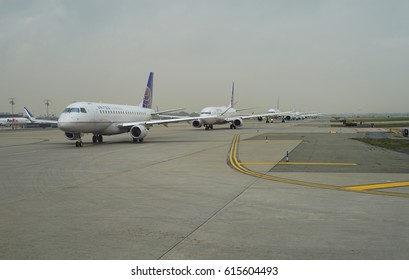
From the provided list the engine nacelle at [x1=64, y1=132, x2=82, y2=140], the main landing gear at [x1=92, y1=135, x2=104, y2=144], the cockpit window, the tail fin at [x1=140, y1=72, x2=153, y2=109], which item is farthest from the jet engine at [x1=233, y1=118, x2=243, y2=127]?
the cockpit window

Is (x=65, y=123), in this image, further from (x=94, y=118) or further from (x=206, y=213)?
(x=206, y=213)

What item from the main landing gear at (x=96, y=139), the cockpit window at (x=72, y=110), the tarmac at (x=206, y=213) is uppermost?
the cockpit window at (x=72, y=110)

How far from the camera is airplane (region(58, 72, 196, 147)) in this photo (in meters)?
27.6

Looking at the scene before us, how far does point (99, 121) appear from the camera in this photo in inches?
1190

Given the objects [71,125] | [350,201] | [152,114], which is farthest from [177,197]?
[152,114]

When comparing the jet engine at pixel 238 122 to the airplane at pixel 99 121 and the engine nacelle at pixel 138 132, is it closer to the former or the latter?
the airplane at pixel 99 121

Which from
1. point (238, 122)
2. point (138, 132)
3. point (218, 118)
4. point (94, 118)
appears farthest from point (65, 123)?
point (238, 122)

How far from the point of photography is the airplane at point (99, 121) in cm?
2756

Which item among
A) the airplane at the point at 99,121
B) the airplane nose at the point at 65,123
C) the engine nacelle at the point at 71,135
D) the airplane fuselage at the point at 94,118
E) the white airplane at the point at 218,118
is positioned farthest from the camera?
the white airplane at the point at 218,118

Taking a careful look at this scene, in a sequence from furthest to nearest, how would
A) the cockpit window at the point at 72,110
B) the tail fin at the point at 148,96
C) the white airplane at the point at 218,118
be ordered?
the white airplane at the point at 218,118, the tail fin at the point at 148,96, the cockpit window at the point at 72,110

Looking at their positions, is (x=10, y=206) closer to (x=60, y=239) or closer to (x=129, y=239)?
(x=60, y=239)

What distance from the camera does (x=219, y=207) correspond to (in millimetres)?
8641

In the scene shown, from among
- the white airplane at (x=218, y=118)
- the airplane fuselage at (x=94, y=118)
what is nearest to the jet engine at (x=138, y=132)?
the airplane fuselage at (x=94, y=118)
